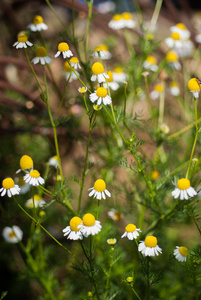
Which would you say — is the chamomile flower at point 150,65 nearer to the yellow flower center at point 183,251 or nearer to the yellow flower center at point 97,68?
the yellow flower center at point 97,68

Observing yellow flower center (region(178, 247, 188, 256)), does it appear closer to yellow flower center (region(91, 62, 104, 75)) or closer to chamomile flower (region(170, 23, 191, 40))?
yellow flower center (region(91, 62, 104, 75))

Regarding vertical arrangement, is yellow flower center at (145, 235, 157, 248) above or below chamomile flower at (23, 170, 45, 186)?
below

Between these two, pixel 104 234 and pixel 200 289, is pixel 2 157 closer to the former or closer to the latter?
pixel 104 234

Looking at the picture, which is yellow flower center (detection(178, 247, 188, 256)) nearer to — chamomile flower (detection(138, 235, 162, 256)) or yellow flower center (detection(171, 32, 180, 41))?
chamomile flower (detection(138, 235, 162, 256))

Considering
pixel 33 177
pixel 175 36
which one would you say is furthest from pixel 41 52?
pixel 175 36

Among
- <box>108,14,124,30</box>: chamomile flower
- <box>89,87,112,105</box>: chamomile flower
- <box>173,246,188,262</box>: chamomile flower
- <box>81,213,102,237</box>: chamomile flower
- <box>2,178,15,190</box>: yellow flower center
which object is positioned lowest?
<box>173,246,188,262</box>: chamomile flower

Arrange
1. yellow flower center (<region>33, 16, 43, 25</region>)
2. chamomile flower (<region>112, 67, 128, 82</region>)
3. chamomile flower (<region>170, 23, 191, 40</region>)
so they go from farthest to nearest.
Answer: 1. chamomile flower (<region>170, 23, 191, 40</region>)
2. chamomile flower (<region>112, 67, 128, 82</region>)
3. yellow flower center (<region>33, 16, 43, 25</region>)

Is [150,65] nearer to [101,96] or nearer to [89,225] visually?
[101,96]

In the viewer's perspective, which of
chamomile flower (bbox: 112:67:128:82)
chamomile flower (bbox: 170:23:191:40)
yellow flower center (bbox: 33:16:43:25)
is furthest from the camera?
chamomile flower (bbox: 170:23:191:40)

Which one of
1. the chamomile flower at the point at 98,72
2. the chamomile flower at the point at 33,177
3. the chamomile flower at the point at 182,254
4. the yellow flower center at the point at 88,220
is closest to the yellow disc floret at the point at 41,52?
the chamomile flower at the point at 98,72

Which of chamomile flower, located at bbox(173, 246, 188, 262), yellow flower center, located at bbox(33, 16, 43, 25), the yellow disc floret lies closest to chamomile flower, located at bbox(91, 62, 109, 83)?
the yellow disc floret

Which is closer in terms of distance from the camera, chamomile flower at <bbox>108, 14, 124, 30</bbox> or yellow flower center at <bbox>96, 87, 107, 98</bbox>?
yellow flower center at <bbox>96, 87, 107, 98</bbox>
